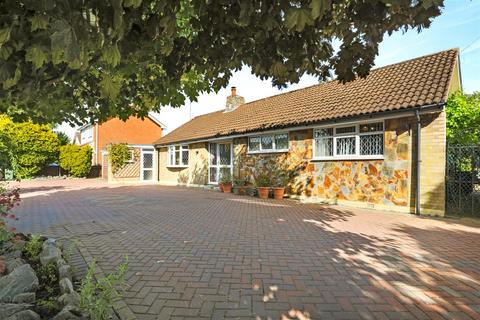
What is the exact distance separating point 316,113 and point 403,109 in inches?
138

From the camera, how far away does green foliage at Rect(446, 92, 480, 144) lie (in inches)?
366

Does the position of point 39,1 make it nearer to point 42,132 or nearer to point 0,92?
point 0,92

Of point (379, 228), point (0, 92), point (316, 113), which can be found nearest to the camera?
point (0, 92)

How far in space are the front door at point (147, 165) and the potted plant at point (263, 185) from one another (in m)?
12.7

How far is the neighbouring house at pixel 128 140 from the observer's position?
2227cm

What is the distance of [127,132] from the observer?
29094mm

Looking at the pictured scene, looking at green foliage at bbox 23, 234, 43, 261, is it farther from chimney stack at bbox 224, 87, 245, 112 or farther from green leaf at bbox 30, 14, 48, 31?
chimney stack at bbox 224, 87, 245, 112

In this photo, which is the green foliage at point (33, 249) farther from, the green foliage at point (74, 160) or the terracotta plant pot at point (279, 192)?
the green foliage at point (74, 160)

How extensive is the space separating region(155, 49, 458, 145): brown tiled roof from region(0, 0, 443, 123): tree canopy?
539 centimetres

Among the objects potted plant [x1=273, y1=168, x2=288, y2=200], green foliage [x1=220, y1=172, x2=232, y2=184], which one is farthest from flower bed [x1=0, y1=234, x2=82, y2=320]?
green foliage [x1=220, y1=172, x2=232, y2=184]

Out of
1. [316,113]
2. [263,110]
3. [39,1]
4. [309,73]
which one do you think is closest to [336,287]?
[309,73]

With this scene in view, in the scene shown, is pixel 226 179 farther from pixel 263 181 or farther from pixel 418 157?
pixel 418 157

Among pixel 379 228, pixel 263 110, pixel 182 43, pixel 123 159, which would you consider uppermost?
pixel 263 110

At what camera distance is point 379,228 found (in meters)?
6.75
